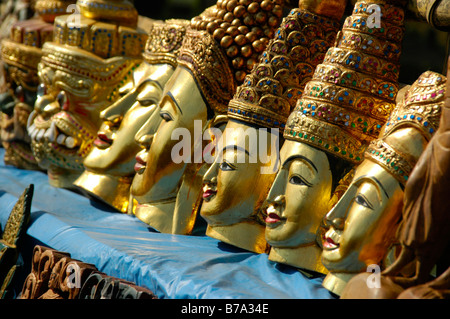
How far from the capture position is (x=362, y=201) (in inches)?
66.2

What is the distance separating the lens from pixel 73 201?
114 inches

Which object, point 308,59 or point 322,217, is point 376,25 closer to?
point 308,59

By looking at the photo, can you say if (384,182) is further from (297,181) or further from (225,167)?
(225,167)

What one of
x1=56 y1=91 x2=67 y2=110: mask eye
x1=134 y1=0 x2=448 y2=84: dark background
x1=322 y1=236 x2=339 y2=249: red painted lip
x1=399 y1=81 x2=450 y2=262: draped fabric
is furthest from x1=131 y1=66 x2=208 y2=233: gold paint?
x1=134 y1=0 x2=448 y2=84: dark background

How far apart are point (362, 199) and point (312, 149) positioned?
0.86ft

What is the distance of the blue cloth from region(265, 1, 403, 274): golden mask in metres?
0.13

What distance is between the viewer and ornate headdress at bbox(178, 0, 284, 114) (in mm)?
2299

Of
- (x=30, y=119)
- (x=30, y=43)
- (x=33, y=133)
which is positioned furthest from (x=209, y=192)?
(x=30, y=43)

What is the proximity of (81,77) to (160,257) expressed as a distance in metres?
1.20

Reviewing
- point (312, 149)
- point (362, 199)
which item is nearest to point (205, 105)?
point (312, 149)

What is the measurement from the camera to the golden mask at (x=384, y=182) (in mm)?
1639

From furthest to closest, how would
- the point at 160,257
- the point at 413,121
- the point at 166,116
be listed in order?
the point at 166,116
the point at 160,257
the point at 413,121

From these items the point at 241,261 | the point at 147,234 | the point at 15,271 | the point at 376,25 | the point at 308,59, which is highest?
the point at 376,25

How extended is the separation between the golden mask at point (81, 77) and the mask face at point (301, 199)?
1.22 m
